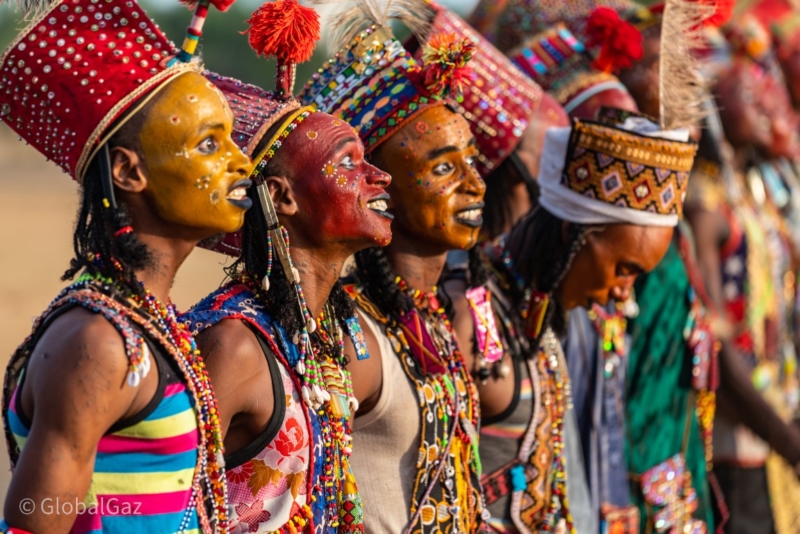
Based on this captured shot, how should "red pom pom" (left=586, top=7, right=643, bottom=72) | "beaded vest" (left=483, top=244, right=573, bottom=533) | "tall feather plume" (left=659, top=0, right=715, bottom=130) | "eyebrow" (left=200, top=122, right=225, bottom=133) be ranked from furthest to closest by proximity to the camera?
"red pom pom" (left=586, top=7, right=643, bottom=72), "tall feather plume" (left=659, top=0, right=715, bottom=130), "beaded vest" (left=483, top=244, right=573, bottom=533), "eyebrow" (left=200, top=122, right=225, bottom=133)

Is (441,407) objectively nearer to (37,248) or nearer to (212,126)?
(212,126)

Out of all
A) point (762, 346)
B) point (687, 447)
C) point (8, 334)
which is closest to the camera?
point (687, 447)

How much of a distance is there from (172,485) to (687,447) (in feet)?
12.1

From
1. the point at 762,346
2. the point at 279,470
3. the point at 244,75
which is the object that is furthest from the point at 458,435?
the point at 244,75

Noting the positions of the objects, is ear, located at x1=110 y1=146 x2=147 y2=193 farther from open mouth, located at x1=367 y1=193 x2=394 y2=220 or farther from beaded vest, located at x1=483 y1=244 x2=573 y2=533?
beaded vest, located at x1=483 y1=244 x2=573 y2=533

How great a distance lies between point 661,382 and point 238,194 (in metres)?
3.30

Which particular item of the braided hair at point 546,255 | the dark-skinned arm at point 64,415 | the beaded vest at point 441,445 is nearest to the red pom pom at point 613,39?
the braided hair at point 546,255

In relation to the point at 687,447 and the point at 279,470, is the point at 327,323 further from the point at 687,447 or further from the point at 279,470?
the point at 687,447

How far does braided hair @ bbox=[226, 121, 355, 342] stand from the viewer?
12.0ft

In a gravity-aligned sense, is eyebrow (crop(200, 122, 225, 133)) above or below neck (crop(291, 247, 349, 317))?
above

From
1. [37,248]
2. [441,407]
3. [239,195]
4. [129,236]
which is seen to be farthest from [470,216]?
[37,248]

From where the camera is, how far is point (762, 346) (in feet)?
26.0

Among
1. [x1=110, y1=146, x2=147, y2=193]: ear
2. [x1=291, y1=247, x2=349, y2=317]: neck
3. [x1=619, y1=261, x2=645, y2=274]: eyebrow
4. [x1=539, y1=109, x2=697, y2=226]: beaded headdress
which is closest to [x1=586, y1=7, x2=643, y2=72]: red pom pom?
[x1=539, y1=109, x2=697, y2=226]: beaded headdress

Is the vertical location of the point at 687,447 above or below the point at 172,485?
below
